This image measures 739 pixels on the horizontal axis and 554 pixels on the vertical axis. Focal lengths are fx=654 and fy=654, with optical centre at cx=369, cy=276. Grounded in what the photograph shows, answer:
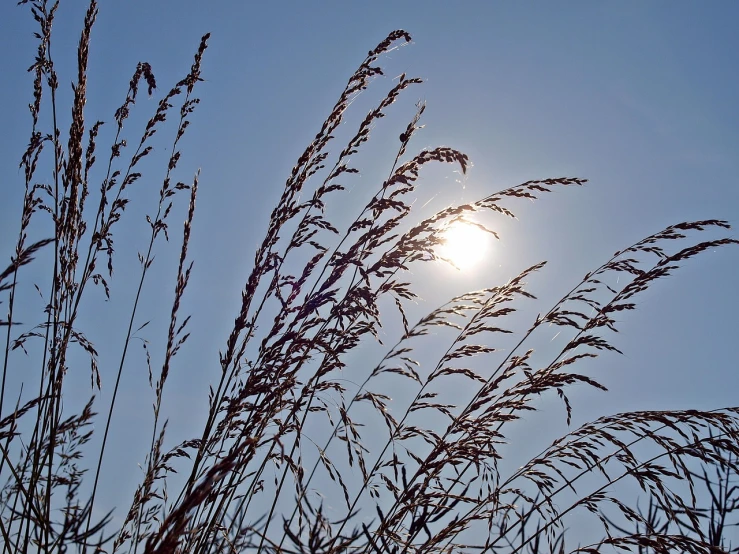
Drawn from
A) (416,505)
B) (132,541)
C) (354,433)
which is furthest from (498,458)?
(132,541)

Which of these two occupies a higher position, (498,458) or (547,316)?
(547,316)

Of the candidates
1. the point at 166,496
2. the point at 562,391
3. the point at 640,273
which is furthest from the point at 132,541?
the point at 640,273

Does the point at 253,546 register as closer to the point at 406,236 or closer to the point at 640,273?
the point at 406,236

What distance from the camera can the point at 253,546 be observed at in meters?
2.09

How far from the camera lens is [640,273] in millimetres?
2781

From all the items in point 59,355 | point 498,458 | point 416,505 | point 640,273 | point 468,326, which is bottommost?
point 416,505

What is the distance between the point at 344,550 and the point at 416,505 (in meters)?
0.26

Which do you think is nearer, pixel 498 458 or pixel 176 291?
pixel 498 458

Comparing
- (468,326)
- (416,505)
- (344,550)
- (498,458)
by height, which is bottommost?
(344,550)

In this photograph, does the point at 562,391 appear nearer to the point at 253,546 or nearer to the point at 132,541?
the point at 253,546

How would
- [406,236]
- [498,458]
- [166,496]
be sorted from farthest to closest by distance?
1. [166,496]
2. [406,236]
3. [498,458]

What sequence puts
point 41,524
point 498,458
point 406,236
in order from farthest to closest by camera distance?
point 406,236 < point 498,458 < point 41,524

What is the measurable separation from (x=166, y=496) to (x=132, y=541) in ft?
0.94

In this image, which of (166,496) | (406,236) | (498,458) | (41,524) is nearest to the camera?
(41,524)
